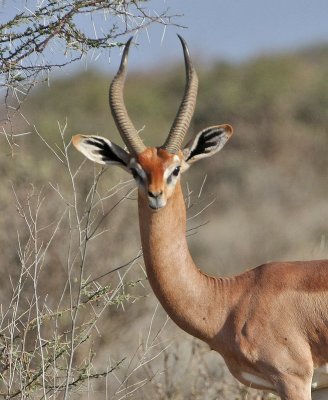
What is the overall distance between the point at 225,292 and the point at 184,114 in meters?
1.41

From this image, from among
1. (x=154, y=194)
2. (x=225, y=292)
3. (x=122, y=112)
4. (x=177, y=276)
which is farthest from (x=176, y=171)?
(x=225, y=292)

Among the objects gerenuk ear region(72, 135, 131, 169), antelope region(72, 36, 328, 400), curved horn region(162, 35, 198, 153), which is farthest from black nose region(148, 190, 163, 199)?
gerenuk ear region(72, 135, 131, 169)

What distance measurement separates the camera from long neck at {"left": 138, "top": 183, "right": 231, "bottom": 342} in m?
8.63

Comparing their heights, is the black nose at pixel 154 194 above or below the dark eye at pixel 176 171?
below

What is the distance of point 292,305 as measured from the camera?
8641 millimetres

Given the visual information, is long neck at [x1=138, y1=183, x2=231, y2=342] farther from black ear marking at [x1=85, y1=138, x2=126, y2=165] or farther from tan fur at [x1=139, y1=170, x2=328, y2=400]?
black ear marking at [x1=85, y1=138, x2=126, y2=165]

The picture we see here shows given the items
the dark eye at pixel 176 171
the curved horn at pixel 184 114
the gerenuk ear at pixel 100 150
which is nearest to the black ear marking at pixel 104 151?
the gerenuk ear at pixel 100 150

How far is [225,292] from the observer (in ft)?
29.0

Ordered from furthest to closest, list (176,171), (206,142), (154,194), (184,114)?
(206,142) < (184,114) < (176,171) < (154,194)

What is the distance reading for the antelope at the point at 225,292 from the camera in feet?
27.6

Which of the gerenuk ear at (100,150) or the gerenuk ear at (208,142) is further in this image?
the gerenuk ear at (208,142)

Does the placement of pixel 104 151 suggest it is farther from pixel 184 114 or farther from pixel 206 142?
pixel 206 142

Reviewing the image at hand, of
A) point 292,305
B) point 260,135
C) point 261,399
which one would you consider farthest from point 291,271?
point 260,135

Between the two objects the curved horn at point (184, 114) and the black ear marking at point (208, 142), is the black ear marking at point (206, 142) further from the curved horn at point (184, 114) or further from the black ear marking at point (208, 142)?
A: the curved horn at point (184, 114)
